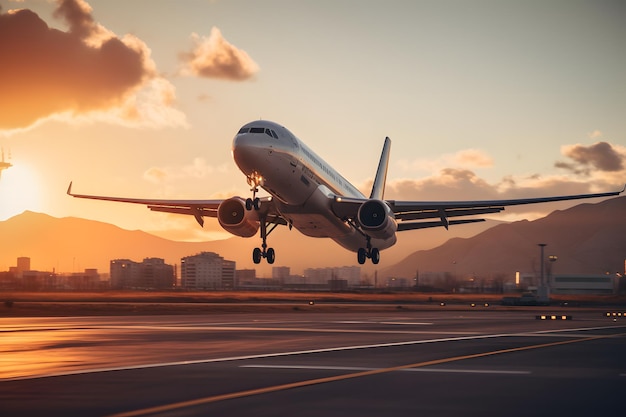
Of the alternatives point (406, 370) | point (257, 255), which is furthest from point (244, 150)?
point (406, 370)

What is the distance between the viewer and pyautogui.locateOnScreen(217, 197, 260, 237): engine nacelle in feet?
183

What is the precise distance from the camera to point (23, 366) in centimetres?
1730

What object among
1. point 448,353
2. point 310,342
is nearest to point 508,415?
point 448,353

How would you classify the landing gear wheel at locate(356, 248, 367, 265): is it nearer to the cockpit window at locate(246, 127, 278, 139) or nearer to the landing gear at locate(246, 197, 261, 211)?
the landing gear at locate(246, 197, 261, 211)

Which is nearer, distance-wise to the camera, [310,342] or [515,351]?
[515,351]

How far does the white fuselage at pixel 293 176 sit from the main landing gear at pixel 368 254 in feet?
12.6

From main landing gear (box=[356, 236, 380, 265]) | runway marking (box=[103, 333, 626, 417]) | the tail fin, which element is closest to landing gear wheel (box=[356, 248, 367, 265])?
main landing gear (box=[356, 236, 380, 265])

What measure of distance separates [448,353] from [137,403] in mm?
11724

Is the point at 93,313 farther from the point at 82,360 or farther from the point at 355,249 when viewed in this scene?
the point at 82,360

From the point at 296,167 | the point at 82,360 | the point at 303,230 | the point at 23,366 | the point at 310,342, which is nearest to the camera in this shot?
the point at 23,366

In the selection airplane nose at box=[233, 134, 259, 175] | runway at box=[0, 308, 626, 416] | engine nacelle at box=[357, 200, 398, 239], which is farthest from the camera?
engine nacelle at box=[357, 200, 398, 239]

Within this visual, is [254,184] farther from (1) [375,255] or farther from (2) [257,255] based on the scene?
(1) [375,255]

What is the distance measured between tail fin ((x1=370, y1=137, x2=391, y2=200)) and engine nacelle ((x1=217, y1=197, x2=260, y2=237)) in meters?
25.8

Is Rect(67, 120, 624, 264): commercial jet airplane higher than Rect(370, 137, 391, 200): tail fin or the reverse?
the reverse
